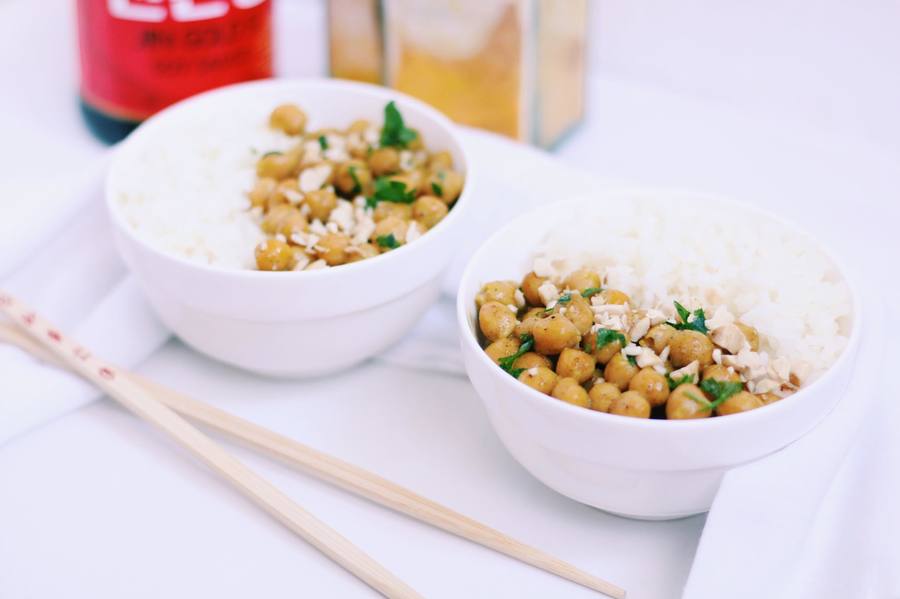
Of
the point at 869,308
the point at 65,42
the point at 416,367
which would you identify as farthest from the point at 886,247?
the point at 65,42

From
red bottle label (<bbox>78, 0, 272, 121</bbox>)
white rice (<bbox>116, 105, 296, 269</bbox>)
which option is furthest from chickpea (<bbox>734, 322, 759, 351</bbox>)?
red bottle label (<bbox>78, 0, 272, 121</bbox>)

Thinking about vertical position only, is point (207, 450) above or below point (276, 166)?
below

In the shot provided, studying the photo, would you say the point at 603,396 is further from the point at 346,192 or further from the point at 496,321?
the point at 346,192

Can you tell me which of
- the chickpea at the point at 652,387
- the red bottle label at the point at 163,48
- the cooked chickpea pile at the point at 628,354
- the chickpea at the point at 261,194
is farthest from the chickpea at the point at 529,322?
the red bottle label at the point at 163,48

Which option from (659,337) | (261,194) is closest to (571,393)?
(659,337)

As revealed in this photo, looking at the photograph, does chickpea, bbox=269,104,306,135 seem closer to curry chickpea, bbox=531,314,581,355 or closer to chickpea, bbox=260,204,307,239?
chickpea, bbox=260,204,307,239

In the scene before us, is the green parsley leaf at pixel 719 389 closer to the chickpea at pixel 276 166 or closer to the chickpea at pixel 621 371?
the chickpea at pixel 621 371
